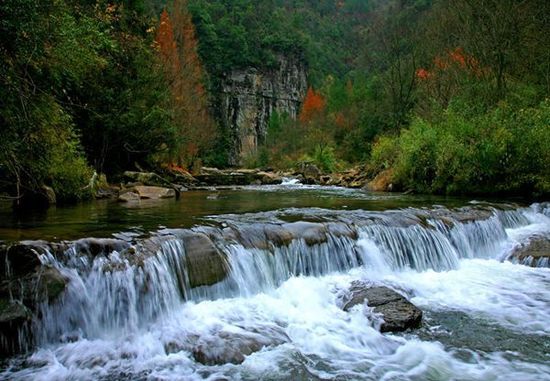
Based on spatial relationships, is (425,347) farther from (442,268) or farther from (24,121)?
(24,121)

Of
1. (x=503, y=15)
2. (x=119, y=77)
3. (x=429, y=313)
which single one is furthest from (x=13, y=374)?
(x=503, y=15)

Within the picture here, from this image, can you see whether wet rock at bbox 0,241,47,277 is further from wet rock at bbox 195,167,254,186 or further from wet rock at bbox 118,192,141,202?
wet rock at bbox 195,167,254,186

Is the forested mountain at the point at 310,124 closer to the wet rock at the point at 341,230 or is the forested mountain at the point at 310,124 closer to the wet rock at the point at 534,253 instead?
the wet rock at the point at 534,253

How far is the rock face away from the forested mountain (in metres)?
31.3

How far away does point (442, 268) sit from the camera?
10.1 metres

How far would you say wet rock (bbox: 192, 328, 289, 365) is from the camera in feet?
18.5

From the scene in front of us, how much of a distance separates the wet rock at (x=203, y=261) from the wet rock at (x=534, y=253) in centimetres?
713

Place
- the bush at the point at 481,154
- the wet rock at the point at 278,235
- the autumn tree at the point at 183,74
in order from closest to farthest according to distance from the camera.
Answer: the wet rock at the point at 278,235 → the bush at the point at 481,154 → the autumn tree at the point at 183,74

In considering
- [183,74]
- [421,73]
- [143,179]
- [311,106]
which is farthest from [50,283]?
[311,106]

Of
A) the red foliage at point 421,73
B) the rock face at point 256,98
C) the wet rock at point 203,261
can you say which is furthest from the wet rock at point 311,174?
the rock face at point 256,98

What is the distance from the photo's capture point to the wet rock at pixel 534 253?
10.1 metres

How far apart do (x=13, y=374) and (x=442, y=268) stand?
27.7 feet

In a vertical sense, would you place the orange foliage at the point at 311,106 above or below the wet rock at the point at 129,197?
above

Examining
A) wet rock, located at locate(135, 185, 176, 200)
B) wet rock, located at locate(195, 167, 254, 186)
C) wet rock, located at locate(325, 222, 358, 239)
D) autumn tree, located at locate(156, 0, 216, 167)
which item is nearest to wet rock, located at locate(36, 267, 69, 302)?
wet rock, located at locate(325, 222, 358, 239)
